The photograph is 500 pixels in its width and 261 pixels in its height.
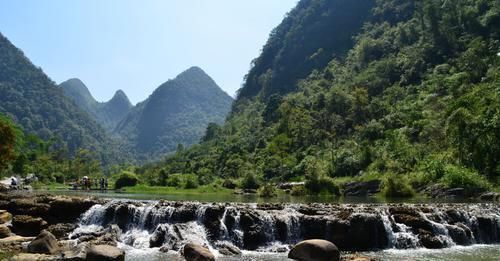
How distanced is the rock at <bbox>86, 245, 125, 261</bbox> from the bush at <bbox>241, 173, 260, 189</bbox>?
162 feet

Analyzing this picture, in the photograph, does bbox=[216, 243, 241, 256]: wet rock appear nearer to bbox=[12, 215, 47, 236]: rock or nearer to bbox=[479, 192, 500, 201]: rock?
bbox=[12, 215, 47, 236]: rock

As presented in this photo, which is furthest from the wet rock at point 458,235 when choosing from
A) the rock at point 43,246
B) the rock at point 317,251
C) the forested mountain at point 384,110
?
the rock at point 43,246

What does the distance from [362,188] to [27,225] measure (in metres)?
37.5

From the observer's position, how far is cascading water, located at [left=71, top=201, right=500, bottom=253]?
26188 mm

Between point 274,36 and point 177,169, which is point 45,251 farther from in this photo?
point 274,36

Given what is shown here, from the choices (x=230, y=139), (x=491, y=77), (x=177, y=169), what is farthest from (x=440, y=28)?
(x=177, y=169)

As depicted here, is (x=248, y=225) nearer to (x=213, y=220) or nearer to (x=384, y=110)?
(x=213, y=220)

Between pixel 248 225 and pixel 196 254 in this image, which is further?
pixel 248 225

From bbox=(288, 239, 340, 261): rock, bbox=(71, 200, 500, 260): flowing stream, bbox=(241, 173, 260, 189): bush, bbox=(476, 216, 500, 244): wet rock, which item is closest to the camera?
Result: bbox=(288, 239, 340, 261): rock

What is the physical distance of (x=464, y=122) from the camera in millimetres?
49531

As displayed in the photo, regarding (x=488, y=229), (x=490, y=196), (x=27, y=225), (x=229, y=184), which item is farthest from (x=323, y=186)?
(x=27, y=225)

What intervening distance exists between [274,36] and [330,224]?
579ft

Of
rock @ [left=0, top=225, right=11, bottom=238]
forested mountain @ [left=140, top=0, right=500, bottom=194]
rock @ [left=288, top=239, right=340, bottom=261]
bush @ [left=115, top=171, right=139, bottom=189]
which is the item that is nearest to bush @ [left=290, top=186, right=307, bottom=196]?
forested mountain @ [left=140, top=0, right=500, bottom=194]

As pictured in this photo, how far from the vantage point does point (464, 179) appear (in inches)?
1793
